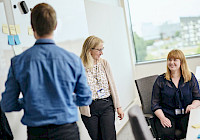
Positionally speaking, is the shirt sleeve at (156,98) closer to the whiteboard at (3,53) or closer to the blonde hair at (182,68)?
the blonde hair at (182,68)

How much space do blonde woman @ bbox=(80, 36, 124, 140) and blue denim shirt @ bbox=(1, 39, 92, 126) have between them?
41.5 inches

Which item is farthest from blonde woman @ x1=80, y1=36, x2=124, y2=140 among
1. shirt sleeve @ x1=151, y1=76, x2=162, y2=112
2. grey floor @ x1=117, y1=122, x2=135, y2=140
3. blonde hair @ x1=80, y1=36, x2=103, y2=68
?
grey floor @ x1=117, y1=122, x2=135, y2=140

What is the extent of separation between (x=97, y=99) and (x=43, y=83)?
3.85 feet

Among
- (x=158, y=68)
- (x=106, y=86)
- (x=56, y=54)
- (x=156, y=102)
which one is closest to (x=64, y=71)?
(x=56, y=54)

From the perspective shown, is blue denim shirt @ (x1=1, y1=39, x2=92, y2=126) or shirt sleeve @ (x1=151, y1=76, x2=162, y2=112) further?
shirt sleeve @ (x1=151, y1=76, x2=162, y2=112)

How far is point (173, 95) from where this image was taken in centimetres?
264

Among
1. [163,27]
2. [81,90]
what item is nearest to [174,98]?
[81,90]

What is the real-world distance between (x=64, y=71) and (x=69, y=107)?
0.65 ft

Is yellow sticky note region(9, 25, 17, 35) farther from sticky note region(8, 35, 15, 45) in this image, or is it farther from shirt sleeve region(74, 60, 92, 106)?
shirt sleeve region(74, 60, 92, 106)

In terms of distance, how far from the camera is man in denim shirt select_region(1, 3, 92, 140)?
1382 millimetres

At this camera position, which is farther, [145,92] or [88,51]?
[145,92]

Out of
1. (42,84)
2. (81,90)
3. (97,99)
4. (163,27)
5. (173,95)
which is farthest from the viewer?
(163,27)

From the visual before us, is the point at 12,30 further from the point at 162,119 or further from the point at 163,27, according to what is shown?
the point at 163,27

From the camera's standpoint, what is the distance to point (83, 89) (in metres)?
1.53
